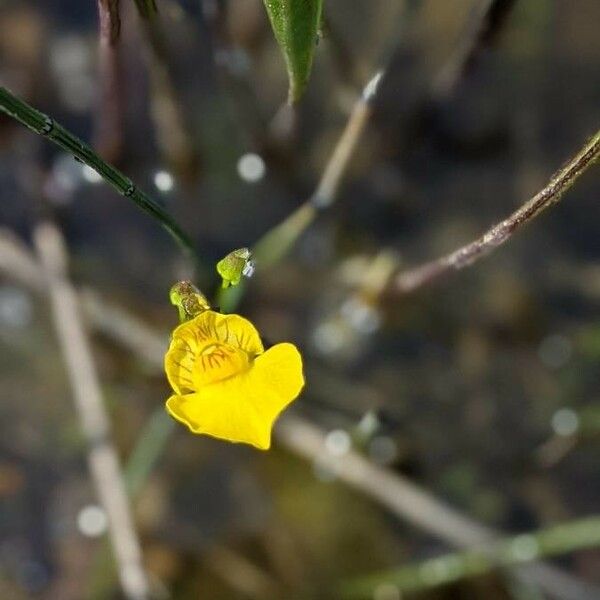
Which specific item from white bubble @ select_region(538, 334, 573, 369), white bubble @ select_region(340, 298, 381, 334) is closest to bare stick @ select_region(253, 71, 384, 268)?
white bubble @ select_region(340, 298, 381, 334)

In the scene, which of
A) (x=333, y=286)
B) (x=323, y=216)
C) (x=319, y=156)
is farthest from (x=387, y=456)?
(x=319, y=156)

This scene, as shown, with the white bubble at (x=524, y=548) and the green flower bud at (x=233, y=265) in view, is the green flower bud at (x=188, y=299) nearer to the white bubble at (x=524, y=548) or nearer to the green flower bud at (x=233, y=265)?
the green flower bud at (x=233, y=265)

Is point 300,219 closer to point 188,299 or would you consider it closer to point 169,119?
point 169,119

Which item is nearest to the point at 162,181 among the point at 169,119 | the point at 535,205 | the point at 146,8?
the point at 169,119

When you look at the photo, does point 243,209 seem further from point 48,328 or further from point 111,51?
point 111,51

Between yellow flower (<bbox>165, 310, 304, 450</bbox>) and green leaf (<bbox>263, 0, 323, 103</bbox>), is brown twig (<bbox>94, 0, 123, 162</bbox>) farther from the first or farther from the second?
yellow flower (<bbox>165, 310, 304, 450</bbox>)

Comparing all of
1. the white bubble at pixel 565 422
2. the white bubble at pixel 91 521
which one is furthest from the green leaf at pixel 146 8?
the white bubble at pixel 565 422

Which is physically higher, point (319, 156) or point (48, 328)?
point (319, 156)
